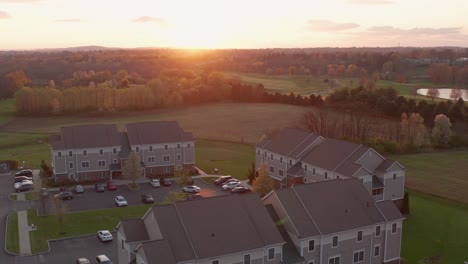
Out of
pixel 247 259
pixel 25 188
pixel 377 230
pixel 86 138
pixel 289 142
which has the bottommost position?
pixel 25 188

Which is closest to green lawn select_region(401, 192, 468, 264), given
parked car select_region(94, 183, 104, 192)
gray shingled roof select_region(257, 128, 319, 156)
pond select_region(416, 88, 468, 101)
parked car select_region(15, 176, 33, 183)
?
gray shingled roof select_region(257, 128, 319, 156)

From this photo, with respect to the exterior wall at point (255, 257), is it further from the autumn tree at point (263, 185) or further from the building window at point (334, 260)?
the autumn tree at point (263, 185)

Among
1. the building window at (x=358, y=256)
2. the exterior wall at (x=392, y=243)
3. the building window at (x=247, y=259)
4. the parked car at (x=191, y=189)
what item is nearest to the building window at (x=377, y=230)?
the exterior wall at (x=392, y=243)

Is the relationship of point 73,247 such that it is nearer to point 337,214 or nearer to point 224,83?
point 337,214

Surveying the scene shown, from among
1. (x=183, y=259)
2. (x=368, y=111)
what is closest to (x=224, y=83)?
(x=368, y=111)

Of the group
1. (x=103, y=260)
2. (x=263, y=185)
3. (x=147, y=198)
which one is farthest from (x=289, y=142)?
(x=103, y=260)

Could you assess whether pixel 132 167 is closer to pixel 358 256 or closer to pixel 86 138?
pixel 86 138
